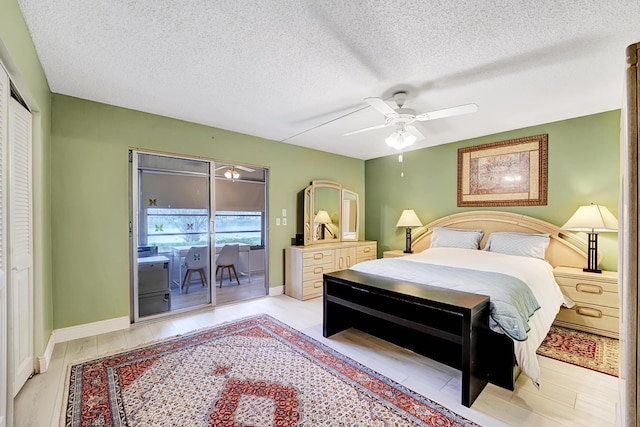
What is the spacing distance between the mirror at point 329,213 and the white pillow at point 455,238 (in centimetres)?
161

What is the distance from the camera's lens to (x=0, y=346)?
1.45 meters

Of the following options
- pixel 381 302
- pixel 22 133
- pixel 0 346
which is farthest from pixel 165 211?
pixel 381 302

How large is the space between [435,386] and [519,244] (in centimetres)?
235

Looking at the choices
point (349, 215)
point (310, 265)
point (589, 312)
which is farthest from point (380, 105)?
point (349, 215)

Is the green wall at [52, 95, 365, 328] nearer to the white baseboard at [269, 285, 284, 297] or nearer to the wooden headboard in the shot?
the white baseboard at [269, 285, 284, 297]

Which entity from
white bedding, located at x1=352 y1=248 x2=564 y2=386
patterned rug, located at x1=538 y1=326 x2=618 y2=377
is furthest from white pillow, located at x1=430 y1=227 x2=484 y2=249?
patterned rug, located at x1=538 y1=326 x2=618 y2=377

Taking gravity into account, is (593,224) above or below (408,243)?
above

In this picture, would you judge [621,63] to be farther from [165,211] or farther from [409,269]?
[165,211]

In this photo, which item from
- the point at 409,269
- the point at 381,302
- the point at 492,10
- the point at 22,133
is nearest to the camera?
the point at 492,10

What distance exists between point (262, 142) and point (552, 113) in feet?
12.1

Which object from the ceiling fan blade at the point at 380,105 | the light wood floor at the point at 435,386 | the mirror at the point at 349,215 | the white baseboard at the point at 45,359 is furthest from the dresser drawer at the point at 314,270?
the white baseboard at the point at 45,359

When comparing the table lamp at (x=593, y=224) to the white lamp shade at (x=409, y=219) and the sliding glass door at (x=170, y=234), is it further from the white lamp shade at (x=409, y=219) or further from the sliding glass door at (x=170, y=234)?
the sliding glass door at (x=170, y=234)

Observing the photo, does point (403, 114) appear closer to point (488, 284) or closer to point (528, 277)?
point (488, 284)

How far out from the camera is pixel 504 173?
4078 millimetres
